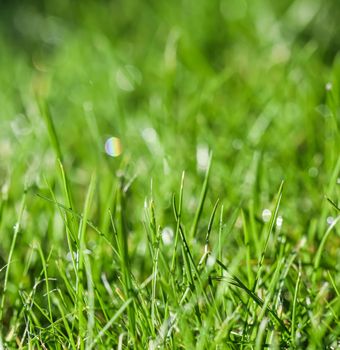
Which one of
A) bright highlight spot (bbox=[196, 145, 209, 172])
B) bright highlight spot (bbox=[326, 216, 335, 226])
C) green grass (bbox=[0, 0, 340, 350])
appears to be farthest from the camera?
bright highlight spot (bbox=[196, 145, 209, 172])

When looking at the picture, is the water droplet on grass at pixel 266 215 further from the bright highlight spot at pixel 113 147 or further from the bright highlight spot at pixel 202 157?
the bright highlight spot at pixel 113 147

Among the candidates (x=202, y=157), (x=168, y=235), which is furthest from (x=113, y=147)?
(x=168, y=235)

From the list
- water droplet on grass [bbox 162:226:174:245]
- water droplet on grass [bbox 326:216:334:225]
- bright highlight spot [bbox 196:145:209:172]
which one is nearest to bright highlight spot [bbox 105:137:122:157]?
bright highlight spot [bbox 196:145:209:172]

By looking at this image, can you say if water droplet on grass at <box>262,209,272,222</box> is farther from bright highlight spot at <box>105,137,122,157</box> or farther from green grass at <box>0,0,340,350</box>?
bright highlight spot at <box>105,137,122,157</box>

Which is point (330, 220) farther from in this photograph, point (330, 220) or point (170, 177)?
point (170, 177)

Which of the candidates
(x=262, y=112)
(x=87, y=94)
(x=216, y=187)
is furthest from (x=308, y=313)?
(x=87, y=94)

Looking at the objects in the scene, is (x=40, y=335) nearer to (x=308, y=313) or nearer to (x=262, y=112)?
→ (x=308, y=313)
